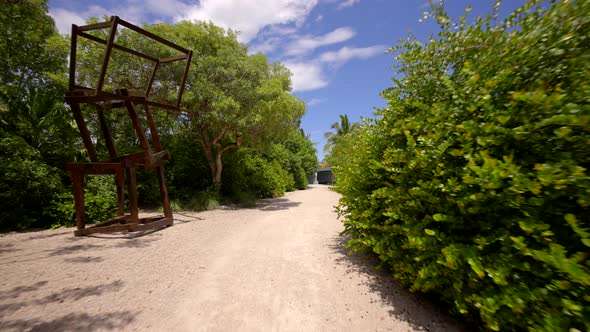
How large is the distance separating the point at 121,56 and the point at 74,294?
31.7ft

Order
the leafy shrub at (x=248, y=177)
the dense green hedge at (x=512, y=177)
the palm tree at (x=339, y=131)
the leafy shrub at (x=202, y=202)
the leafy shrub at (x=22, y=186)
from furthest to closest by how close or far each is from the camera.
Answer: the palm tree at (x=339, y=131), the leafy shrub at (x=248, y=177), the leafy shrub at (x=202, y=202), the leafy shrub at (x=22, y=186), the dense green hedge at (x=512, y=177)

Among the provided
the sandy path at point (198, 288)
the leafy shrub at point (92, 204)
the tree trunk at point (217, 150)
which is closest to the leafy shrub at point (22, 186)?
the leafy shrub at point (92, 204)

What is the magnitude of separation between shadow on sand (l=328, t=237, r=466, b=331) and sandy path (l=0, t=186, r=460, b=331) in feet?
0.04

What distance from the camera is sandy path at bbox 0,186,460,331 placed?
2205 mm

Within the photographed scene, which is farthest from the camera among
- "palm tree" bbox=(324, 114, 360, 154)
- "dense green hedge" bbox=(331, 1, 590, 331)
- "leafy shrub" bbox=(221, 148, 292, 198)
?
"palm tree" bbox=(324, 114, 360, 154)

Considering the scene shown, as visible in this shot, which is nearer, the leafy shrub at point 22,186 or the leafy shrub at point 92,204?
the leafy shrub at point 22,186

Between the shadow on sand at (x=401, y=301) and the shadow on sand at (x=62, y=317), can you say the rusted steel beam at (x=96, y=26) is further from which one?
the shadow on sand at (x=401, y=301)

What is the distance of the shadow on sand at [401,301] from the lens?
220 cm

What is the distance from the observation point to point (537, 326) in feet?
4.50

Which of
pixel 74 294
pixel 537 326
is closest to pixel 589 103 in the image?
pixel 537 326

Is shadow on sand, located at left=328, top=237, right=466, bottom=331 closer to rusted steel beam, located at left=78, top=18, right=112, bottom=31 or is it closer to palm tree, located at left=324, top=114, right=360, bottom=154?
rusted steel beam, located at left=78, top=18, right=112, bottom=31

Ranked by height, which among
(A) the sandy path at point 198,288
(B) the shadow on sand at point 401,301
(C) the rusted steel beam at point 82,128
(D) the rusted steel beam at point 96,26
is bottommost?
(B) the shadow on sand at point 401,301

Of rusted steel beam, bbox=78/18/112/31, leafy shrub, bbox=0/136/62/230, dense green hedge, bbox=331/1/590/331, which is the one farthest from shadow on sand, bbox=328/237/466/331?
leafy shrub, bbox=0/136/62/230

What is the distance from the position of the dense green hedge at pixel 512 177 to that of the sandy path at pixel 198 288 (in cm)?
75
